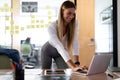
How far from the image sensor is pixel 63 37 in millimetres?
2293

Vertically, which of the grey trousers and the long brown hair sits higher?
the long brown hair

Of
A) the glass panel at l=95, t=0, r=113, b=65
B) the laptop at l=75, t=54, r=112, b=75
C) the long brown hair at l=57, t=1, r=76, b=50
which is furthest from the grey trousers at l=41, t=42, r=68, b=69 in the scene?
the glass panel at l=95, t=0, r=113, b=65

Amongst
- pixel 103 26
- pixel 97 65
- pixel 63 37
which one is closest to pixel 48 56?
pixel 63 37

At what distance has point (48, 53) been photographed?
2.52 m

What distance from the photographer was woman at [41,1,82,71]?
2.12m

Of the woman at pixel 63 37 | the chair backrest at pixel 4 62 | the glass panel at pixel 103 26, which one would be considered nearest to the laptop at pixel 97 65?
the woman at pixel 63 37

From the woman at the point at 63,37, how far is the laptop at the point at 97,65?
1.05 feet

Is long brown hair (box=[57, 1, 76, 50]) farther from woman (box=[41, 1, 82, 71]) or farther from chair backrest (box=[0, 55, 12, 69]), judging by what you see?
chair backrest (box=[0, 55, 12, 69])

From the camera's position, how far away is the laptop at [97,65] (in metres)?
1.57

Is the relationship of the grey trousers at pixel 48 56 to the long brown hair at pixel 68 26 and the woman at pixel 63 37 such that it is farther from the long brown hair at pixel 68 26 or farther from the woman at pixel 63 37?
the long brown hair at pixel 68 26

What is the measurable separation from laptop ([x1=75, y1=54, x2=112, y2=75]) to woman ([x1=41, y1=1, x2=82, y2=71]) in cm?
32

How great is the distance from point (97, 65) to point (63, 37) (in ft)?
2.41

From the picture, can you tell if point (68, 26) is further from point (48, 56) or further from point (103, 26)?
point (103, 26)

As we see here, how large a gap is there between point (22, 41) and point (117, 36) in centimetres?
186
